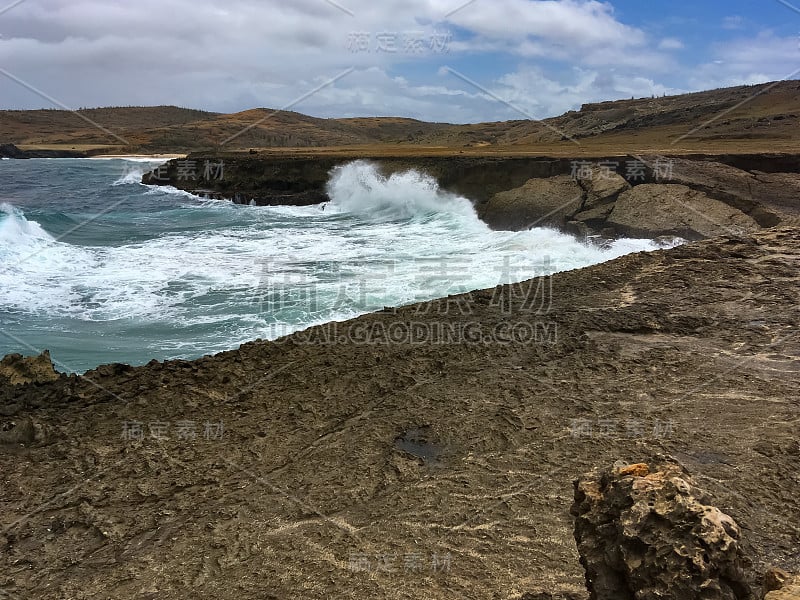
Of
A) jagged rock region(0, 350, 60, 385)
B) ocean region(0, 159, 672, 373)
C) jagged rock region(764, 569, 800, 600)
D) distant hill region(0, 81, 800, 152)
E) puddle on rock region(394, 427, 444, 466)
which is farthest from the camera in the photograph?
A: distant hill region(0, 81, 800, 152)

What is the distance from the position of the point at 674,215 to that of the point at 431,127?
364 ft

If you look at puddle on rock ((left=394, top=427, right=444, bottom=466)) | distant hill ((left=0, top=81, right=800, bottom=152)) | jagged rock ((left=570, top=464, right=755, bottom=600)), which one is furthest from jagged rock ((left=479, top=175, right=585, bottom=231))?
distant hill ((left=0, top=81, right=800, bottom=152))

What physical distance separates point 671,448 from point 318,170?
83.3ft

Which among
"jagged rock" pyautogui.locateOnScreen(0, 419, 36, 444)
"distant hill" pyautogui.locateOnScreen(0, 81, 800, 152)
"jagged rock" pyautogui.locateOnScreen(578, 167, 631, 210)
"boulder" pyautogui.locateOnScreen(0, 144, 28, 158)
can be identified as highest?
"distant hill" pyautogui.locateOnScreen(0, 81, 800, 152)

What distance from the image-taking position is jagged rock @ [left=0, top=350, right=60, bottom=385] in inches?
223

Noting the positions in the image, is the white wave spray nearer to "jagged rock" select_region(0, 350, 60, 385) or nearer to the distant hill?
the distant hill

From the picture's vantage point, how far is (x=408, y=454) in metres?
4.78

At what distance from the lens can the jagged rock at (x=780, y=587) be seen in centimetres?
211

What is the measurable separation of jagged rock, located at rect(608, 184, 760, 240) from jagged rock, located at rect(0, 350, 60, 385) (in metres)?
12.6

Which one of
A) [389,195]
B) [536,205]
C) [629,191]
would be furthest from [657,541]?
[389,195]

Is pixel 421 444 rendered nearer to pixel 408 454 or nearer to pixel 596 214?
pixel 408 454

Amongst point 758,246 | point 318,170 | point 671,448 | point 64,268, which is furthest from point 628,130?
point 671,448

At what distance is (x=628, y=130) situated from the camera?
39062 millimetres

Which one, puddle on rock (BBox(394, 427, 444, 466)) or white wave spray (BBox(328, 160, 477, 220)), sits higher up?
white wave spray (BBox(328, 160, 477, 220))
